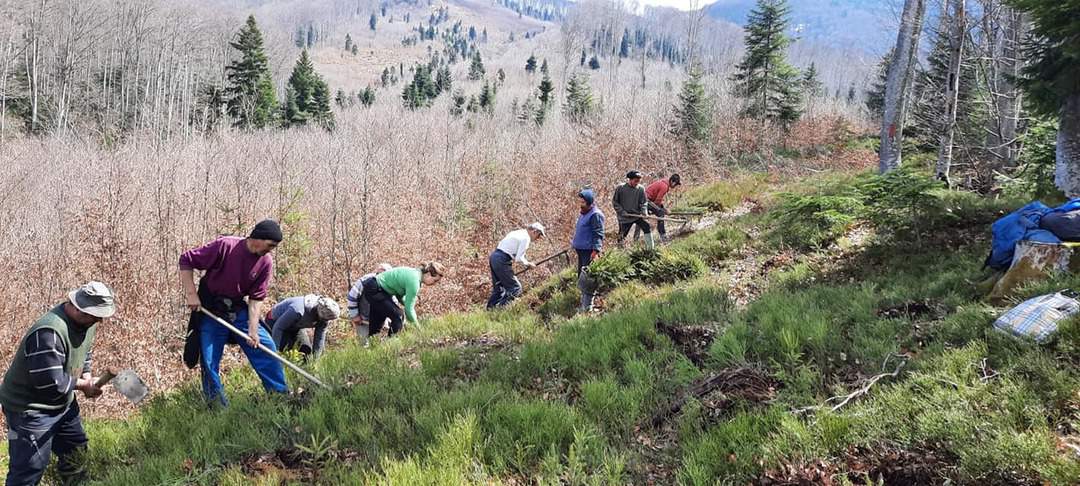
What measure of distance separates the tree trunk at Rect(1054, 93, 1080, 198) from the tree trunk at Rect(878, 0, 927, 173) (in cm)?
433

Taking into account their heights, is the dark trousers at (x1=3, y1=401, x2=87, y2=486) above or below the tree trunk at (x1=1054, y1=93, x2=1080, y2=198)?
below

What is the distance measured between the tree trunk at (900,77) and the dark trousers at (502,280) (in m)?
8.46

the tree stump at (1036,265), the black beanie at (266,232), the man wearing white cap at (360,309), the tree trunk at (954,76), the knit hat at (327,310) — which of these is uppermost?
the tree trunk at (954,76)

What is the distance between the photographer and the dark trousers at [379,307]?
6.49 m

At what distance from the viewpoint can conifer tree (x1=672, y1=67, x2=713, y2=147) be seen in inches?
971

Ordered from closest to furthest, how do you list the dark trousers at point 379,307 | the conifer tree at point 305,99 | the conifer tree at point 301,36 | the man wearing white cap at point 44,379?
the man wearing white cap at point 44,379 < the dark trousers at point 379,307 < the conifer tree at point 305,99 < the conifer tree at point 301,36

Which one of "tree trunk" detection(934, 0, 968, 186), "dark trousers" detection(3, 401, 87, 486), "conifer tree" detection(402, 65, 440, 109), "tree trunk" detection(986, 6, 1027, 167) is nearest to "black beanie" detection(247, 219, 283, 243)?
"dark trousers" detection(3, 401, 87, 486)

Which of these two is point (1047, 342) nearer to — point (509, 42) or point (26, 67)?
point (26, 67)

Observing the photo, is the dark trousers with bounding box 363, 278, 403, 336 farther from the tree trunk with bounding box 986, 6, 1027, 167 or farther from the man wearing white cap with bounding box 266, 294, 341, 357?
the tree trunk with bounding box 986, 6, 1027, 167

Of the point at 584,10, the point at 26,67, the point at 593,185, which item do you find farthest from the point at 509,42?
the point at 593,185

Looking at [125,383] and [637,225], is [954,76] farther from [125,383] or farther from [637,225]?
[125,383]

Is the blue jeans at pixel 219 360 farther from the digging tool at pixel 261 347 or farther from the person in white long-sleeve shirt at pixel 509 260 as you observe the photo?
the person in white long-sleeve shirt at pixel 509 260

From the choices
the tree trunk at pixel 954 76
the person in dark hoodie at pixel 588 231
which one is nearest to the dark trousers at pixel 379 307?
the person in dark hoodie at pixel 588 231

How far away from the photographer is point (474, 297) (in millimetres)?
10023
